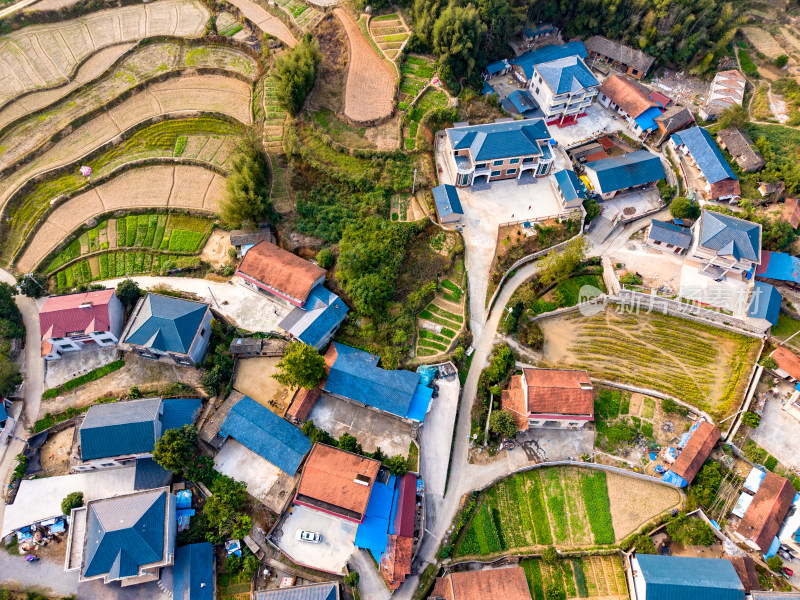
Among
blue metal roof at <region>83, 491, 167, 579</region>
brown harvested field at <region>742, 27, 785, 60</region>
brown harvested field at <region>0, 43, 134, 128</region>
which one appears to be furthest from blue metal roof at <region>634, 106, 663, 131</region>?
brown harvested field at <region>0, 43, 134, 128</region>

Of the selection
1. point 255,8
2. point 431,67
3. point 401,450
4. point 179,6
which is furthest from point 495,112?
point 179,6

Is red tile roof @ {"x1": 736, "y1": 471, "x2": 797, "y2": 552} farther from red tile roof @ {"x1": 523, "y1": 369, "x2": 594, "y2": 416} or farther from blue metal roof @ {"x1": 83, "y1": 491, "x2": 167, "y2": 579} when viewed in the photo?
blue metal roof @ {"x1": 83, "y1": 491, "x2": 167, "y2": 579}

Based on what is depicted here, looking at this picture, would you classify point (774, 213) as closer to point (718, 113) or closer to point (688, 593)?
point (718, 113)

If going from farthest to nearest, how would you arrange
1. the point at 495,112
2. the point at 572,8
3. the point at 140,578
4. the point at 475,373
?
the point at 572,8, the point at 495,112, the point at 475,373, the point at 140,578

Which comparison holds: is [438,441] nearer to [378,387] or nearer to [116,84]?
[378,387]

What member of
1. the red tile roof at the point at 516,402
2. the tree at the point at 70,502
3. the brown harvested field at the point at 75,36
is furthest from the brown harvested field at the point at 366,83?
the tree at the point at 70,502

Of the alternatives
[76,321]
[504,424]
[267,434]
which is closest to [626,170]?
[504,424]
